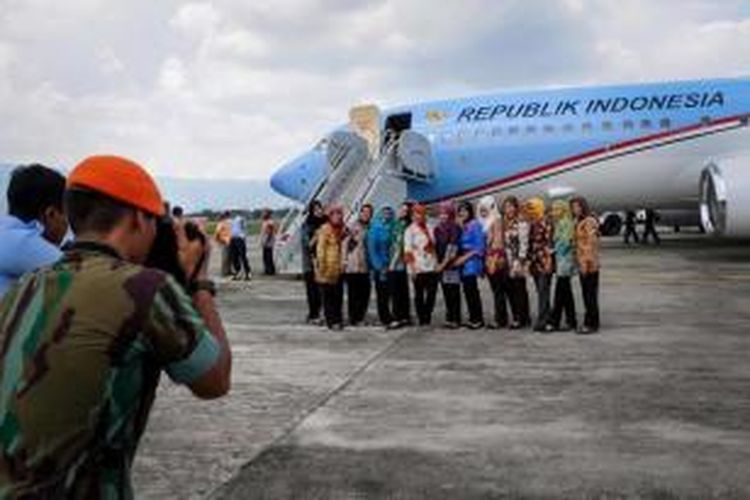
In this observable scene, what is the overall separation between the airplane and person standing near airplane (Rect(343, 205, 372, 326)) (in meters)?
10.5

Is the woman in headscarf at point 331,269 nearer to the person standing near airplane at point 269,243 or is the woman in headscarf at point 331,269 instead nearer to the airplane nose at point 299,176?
the person standing near airplane at point 269,243

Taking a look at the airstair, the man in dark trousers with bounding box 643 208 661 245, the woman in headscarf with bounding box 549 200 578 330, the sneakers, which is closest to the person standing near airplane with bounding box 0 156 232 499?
the sneakers

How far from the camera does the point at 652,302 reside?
1538cm

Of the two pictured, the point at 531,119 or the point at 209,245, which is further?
the point at 531,119

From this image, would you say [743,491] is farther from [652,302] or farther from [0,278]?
[652,302]

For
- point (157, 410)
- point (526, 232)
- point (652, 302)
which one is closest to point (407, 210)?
point (526, 232)

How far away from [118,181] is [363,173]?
63.6 feet

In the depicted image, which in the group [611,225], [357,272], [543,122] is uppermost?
[543,122]

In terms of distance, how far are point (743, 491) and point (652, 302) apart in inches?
389

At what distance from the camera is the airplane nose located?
2466 cm

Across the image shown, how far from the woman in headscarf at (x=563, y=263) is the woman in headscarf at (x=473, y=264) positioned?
0.89m

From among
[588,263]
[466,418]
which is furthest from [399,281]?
[466,418]

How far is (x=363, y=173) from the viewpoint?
21.8 m

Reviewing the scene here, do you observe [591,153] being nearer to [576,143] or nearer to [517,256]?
[576,143]
